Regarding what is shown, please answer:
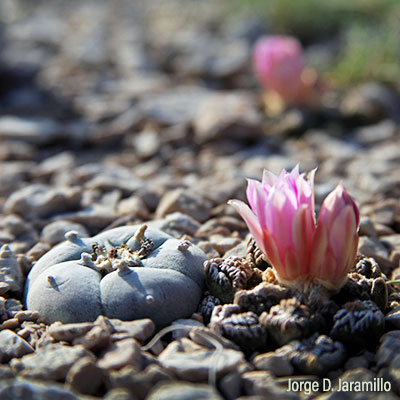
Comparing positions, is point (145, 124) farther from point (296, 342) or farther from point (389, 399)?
point (389, 399)

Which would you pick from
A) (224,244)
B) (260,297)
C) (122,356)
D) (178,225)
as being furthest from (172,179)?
(122,356)

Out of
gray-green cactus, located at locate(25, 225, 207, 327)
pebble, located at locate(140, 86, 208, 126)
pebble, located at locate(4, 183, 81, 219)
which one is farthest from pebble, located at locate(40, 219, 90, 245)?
pebble, located at locate(140, 86, 208, 126)

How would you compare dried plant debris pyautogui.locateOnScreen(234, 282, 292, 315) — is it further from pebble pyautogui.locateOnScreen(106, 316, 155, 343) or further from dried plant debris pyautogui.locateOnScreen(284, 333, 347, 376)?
pebble pyautogui.locateOnScreen(106, 316, 155, 343)

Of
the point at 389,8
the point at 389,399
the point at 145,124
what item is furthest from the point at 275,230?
the point at 389,8

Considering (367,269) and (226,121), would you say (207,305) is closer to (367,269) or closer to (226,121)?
(367,269)

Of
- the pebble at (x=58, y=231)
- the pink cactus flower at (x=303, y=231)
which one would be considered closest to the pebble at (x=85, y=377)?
the pink cactus flower at (x=303, y=231)
